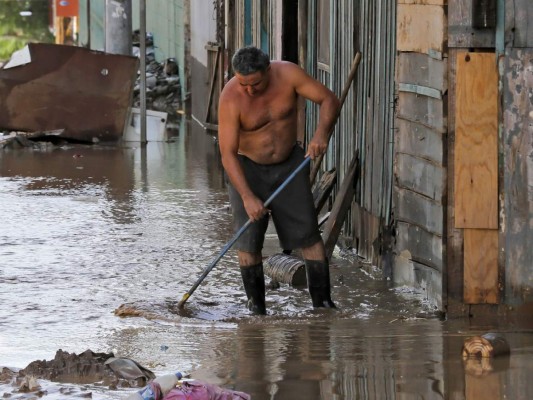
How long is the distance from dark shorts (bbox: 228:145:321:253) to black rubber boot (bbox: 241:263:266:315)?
9.8 inches

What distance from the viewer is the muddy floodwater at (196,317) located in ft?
20.3

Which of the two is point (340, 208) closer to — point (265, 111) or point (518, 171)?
point (265, 111)

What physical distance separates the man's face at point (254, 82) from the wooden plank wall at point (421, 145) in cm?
105

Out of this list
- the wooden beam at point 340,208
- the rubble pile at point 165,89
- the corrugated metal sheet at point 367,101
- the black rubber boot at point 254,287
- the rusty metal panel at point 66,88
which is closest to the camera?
the black rubber boot at point 254,287

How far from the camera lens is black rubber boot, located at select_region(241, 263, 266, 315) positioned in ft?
27.3

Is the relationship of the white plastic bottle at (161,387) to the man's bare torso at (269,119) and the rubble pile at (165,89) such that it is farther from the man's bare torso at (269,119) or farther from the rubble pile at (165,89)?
the rubble pile at (165,89)

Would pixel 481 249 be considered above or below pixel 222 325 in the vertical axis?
above

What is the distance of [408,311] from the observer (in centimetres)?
812

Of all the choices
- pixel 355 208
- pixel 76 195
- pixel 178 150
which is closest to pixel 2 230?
pixel 76 195

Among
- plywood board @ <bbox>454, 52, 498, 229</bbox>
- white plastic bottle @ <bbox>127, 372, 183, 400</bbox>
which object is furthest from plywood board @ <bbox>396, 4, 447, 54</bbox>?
white plastic bottle @ <bbox>127, 372, 183, 400</bbox>

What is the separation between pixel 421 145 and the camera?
8195mm

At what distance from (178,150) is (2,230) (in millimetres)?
7269

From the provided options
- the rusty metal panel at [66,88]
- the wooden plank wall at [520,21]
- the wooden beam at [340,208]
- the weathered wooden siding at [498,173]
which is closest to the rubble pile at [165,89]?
the rusty metal panel at [66,88]

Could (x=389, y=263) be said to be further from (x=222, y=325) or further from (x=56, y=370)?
(x=56, y=370)
